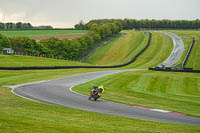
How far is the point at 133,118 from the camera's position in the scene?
752 inches

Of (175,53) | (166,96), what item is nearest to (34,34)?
(175,53)

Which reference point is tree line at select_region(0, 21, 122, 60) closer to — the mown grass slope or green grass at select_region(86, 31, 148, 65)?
green grass at select_region(86, 31, 148, 65)

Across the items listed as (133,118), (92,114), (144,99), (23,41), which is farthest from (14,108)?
(23,41)

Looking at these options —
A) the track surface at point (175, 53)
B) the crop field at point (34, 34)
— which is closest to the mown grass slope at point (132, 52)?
the track surface at point (175, 53)

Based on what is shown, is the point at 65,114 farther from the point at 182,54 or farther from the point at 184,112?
the point at 182,54

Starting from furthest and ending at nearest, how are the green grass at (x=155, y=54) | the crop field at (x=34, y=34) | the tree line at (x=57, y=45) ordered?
the crop field at (x=34, y=34) < the tree line at (x=57, y=45) < the green grass at (x=155, y=54)

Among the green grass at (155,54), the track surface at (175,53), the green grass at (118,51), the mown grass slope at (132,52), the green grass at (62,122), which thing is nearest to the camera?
the green grass at (62,122)

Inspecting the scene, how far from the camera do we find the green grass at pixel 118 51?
10988 centimetres

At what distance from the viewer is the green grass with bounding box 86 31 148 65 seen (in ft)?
360

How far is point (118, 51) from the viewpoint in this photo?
123062 mm

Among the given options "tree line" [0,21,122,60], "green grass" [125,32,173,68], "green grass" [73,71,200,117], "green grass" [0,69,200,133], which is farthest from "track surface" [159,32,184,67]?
"green grass" [0,69,200,133]

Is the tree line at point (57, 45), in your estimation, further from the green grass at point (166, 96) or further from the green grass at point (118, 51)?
the green grass at point (166, 96)

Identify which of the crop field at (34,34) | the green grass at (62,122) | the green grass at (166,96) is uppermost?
the crop field at (34,34)

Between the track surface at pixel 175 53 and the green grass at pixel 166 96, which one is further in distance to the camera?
the track surface at pixel 175 53
